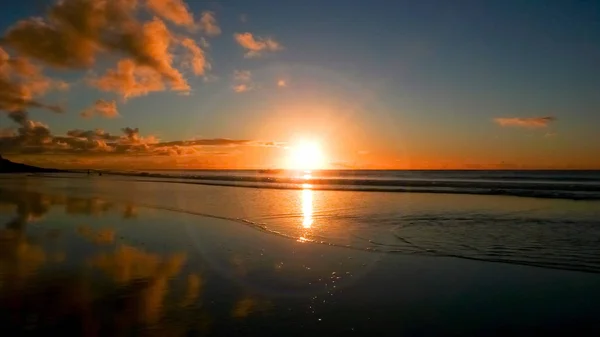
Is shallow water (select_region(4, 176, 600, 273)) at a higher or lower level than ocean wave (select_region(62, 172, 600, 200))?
lower

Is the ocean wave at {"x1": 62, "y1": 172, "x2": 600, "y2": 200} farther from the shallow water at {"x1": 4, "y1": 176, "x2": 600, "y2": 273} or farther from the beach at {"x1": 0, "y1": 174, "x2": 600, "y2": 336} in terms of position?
the beach at {"x1": 0, "y1": 174, "x2": 600, "y2": 336}

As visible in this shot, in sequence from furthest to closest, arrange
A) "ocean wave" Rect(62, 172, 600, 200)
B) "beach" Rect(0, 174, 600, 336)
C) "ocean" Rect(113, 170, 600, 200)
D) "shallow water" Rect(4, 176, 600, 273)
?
"ocean" Rect(113, 170, 600, 200) → "ocean wave" Rect(62, 172, 600, 200) → "shallow water" Rect(4, 176, 600, 273) → "beach" Rect(0, 174, 600, 336)

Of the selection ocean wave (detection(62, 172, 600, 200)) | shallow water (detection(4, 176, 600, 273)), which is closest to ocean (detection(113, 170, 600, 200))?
Result: ocean wave (detection(62, 172, 600, 200))

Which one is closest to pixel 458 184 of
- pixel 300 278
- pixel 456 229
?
pixel 456 229

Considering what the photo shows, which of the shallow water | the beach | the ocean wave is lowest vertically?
the beach

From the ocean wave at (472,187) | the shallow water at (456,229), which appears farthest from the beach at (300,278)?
the ocean wave at (472,187)

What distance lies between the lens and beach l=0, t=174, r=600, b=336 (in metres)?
7.31

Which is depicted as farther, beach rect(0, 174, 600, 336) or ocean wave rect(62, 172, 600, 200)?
ocean wave rect(62, 172, 600, 200)

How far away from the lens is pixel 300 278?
10.3 meters

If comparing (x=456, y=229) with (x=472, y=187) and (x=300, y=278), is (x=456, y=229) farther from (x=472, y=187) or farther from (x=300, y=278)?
(x=472, y=187)

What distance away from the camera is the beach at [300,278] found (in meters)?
7.31

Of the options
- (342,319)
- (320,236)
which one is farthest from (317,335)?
(320,236)

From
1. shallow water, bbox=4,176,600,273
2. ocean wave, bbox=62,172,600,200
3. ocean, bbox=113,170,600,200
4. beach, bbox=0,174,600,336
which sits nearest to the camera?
beach, bbox=0,174,600,336

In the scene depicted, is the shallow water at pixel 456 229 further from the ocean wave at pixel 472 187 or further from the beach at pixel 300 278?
the ocean wave at pixel 472 187
